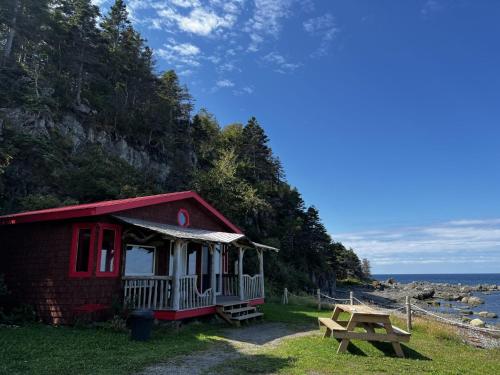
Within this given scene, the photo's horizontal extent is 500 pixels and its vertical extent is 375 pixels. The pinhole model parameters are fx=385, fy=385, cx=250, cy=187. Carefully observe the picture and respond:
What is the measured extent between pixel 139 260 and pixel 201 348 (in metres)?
5.04

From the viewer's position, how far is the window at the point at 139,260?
41.5ft

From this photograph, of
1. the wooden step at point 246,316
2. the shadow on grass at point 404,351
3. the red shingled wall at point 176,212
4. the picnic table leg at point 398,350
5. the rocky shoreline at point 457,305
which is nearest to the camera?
the picnic table leg at point 398,350

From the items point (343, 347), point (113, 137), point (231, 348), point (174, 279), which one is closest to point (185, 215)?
point (174, 279)

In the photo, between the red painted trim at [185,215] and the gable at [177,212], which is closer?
the gable at [177,212]

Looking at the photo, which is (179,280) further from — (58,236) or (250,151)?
(250,151)

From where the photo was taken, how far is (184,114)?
51000 millimetres

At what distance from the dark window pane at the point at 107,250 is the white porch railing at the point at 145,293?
0.65m

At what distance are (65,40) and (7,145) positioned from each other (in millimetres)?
21030

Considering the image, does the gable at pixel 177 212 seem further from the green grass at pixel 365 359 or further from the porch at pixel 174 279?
the green grass at pixel 365 359

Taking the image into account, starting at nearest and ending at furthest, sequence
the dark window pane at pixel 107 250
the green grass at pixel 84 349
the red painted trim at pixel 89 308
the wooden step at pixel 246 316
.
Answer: the green grass at pixel 84 349 < the red painted trim at pixel 89 308 < the dark window pane at pixel 107 250 < the wooden step at pixel 246 316

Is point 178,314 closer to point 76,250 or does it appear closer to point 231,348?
point 231,348

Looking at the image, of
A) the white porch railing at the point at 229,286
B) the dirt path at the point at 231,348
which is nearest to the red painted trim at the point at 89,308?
the dirt path at the point at 231,348

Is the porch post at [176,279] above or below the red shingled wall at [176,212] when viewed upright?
below

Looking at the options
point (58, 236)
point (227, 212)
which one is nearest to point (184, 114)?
point (227, 212)
